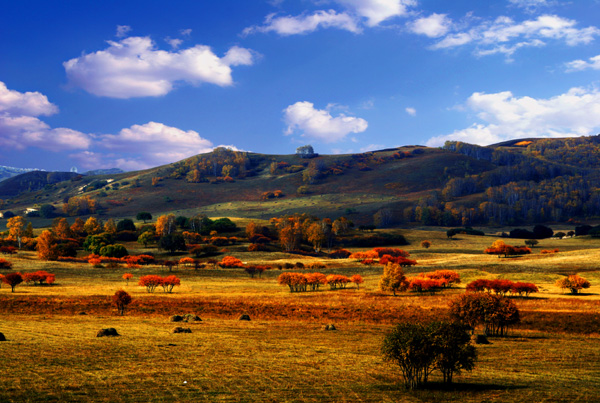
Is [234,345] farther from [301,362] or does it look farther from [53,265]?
[53,265]

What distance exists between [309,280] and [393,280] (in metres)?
18.1

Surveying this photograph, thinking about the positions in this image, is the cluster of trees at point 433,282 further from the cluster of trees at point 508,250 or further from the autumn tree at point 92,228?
the autumn tree at point 92,228

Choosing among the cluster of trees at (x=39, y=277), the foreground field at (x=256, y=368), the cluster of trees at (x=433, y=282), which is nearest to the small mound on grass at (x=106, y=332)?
the foreground field at (x=256, y=368)

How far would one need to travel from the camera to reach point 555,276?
87.6 meters

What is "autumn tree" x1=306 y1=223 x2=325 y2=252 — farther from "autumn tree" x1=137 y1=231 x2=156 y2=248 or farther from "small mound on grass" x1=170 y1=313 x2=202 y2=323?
"small mound on grass" x1=170 y1=313 x2=202 y2=323

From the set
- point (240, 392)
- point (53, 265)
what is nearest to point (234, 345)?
point (240, 392)

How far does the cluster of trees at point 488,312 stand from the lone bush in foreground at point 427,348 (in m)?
23.4

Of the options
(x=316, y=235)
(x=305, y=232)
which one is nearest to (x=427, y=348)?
(x=316, y=235)

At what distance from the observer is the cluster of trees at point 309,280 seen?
286 ft

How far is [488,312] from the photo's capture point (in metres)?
47.7

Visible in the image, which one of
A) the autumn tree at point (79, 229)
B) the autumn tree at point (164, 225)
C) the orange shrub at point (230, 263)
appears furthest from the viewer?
the autumn tree at point (79, 229)

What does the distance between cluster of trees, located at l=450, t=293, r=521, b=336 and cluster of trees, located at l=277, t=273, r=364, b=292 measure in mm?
40445

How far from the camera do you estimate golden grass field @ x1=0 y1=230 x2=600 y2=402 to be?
964 inches

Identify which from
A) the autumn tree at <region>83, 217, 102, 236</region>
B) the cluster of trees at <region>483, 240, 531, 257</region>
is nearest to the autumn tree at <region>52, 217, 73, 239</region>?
the autumn tree at <region>83, 217, 102, 236</region>
